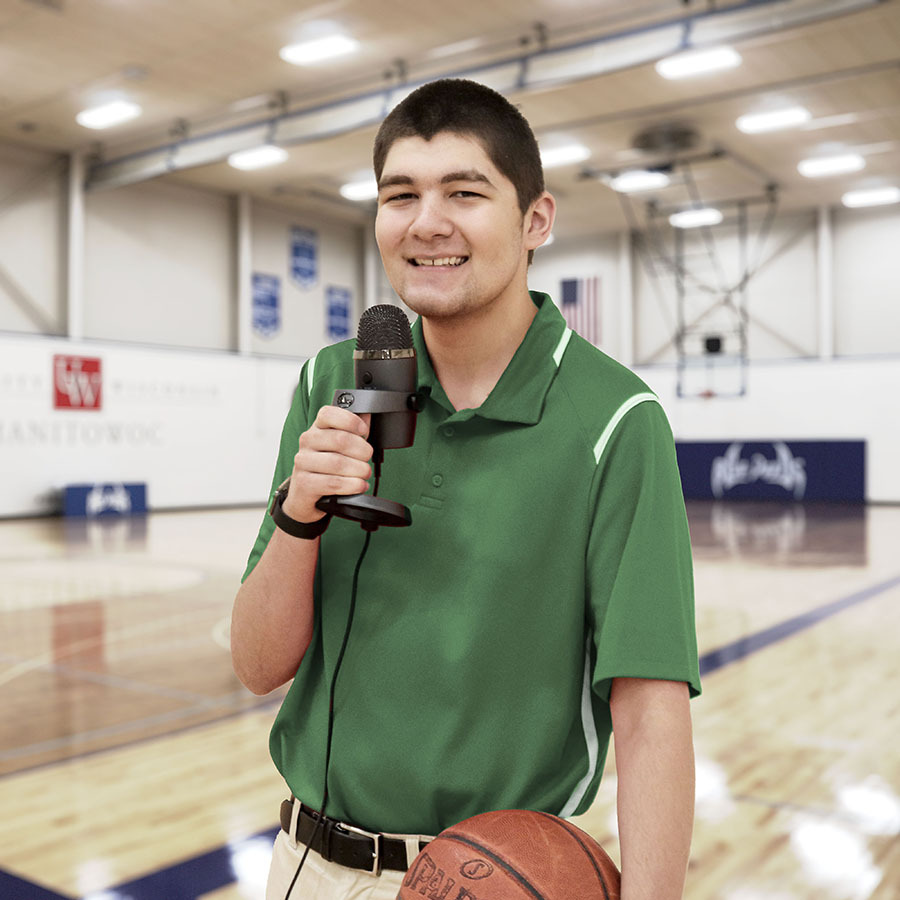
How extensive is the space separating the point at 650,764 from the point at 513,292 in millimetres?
625

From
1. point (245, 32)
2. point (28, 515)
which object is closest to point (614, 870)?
point (245, 32)

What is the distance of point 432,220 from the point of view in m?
1.28

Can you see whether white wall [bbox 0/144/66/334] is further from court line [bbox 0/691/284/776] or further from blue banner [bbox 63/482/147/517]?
court line [bbox 0/691/284/776]

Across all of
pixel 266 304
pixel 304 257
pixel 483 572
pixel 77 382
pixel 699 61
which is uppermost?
pixel 699 61

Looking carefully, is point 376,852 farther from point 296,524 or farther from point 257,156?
point 257,156

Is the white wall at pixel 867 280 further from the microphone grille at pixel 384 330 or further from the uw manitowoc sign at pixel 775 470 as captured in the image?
the microphone grille at pixel 384 330

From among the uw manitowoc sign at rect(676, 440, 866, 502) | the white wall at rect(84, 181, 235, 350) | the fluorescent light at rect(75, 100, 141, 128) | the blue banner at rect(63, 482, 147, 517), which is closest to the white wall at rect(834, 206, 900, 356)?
the uw manitowoc sign at rect(676, 440, 866, 502)

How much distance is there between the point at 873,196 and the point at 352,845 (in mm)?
19802

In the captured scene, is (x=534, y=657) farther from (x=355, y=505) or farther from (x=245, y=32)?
(x=245, y=32)

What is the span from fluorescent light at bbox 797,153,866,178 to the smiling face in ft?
55.9

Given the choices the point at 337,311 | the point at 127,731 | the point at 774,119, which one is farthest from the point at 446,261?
the point at 337,311

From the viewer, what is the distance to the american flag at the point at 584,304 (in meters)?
21.9

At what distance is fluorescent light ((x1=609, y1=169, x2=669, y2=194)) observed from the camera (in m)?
16.7

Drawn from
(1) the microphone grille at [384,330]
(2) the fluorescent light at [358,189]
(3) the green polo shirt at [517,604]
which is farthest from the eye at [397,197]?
(2) the fluorescent light at [358,189]
